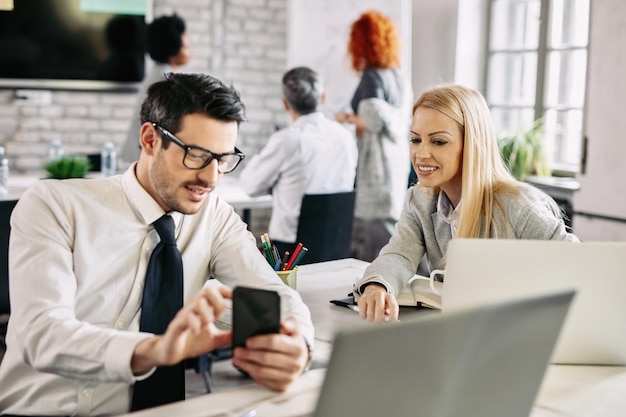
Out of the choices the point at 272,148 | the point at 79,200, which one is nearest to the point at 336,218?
the point at 272,148

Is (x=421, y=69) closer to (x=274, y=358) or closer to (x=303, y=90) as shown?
(x=303, y=90)

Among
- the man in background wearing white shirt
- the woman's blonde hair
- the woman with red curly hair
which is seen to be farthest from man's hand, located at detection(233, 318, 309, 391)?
the woman with red curly hair

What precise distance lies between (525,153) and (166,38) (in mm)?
2194

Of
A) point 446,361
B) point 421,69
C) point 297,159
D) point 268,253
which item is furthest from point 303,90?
point 446,361

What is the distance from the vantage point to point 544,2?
186 inches

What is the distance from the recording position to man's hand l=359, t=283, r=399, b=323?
1812 millimetres

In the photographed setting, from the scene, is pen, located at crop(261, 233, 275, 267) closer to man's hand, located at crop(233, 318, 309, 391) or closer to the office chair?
man's hand, located at crop(233, 318, 309, 391)

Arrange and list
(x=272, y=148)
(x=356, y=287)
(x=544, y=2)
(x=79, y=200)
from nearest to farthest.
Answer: (x=79, y=200) < (x=356, y=287) < (x=272, y=148) < (x=544, y=2)

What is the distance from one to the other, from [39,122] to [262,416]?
427 centimetres

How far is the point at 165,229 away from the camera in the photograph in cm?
168

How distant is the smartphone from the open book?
75 centimetres

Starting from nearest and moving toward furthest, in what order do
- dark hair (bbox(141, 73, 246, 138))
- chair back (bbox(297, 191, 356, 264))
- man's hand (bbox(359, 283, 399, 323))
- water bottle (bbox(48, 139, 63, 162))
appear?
dark hair (bbox(141, 73, 246, 138))
man's hand (bbox(359, 283, 399, 323))
chair back (bbox(297, 191, 356, 264))
water bottle (bbox(48, 139, 63, 162))

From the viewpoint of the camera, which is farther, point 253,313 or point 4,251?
point 4,251

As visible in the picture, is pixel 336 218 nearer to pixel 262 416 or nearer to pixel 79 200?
pixel 79 200
